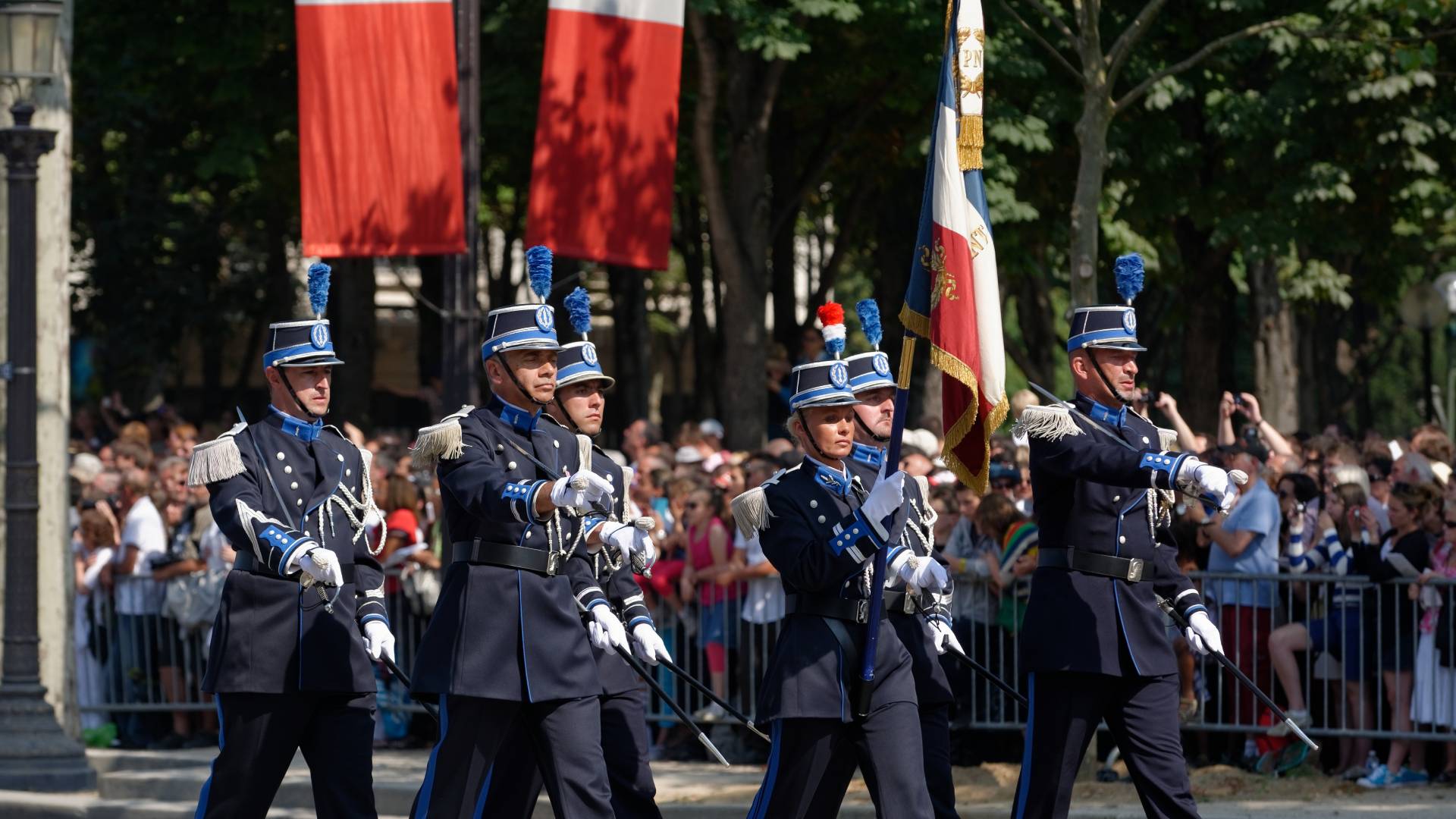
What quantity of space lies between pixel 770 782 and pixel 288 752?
1.78 m

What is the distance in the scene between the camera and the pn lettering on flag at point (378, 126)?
38.7 feet

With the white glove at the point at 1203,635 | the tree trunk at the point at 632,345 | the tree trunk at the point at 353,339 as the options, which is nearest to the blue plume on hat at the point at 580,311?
the white glove at the point at 1203,635

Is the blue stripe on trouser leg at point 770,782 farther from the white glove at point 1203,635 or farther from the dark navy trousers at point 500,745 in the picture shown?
the white glove at point 1203,635

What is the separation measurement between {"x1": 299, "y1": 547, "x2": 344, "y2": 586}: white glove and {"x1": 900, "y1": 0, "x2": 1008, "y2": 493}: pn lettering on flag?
2.09 m

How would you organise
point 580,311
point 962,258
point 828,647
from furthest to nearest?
point 580,311
point 962,258
point 828,647

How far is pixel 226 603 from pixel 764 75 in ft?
37.7

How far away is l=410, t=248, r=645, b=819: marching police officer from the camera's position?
289 inches

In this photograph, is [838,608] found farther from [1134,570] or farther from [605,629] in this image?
[1134,570]

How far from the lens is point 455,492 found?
24.3ft

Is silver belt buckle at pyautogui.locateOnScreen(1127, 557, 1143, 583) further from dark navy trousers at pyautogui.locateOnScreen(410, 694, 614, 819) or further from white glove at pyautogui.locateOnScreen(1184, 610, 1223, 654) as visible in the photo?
dark navy trousers at pyautogui.locateOnScreen(410, 694, 614, 819)

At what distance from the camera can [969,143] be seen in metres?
7.46

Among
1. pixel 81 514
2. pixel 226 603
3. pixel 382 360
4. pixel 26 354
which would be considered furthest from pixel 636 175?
pixel 382 360

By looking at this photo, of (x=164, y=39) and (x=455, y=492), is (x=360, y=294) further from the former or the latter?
(x=455, y=492)

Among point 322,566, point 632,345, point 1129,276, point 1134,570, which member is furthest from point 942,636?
point 632,345
